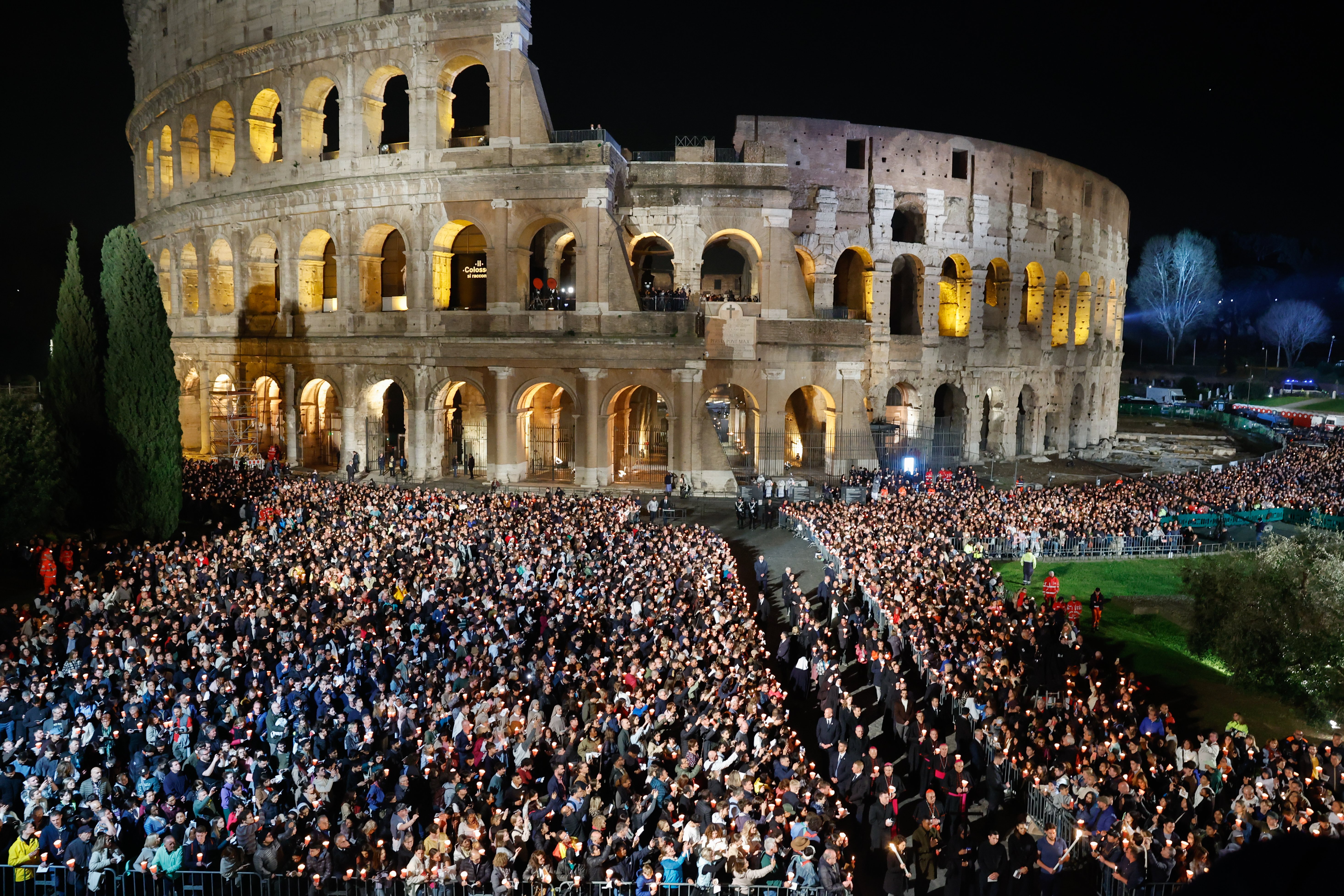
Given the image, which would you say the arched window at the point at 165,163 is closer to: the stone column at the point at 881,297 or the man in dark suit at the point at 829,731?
the stone column at the point at 881,297

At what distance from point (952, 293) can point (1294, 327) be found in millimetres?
55658

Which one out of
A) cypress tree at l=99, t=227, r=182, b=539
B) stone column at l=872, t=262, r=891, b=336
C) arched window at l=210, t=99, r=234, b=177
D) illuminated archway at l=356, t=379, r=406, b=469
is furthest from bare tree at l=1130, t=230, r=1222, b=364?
cypress tree at l=99, t=227, r=182, b=539

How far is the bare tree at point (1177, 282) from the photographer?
78.2m

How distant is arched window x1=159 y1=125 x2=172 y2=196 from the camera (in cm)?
4275

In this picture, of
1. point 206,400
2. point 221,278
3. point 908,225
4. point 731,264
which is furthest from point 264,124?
point 908,225

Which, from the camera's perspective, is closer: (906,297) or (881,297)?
(881,297)

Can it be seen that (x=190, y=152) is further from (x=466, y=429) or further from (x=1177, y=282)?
(x=1177, y=282)

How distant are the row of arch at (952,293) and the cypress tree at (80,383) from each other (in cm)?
2569

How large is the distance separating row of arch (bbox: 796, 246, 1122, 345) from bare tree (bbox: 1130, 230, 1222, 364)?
120 feet

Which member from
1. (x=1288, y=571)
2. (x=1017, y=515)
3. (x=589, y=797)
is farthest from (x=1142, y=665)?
(x=589, y=797)

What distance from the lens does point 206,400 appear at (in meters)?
40.5

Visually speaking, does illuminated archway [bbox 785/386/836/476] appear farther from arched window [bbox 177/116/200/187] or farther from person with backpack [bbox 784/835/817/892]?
arched window [bbox 177/116/200/187]

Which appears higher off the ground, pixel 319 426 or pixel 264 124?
pixel 264 124

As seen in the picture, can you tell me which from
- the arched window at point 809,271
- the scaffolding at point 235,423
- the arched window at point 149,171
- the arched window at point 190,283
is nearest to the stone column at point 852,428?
the arched window at point 809,271
